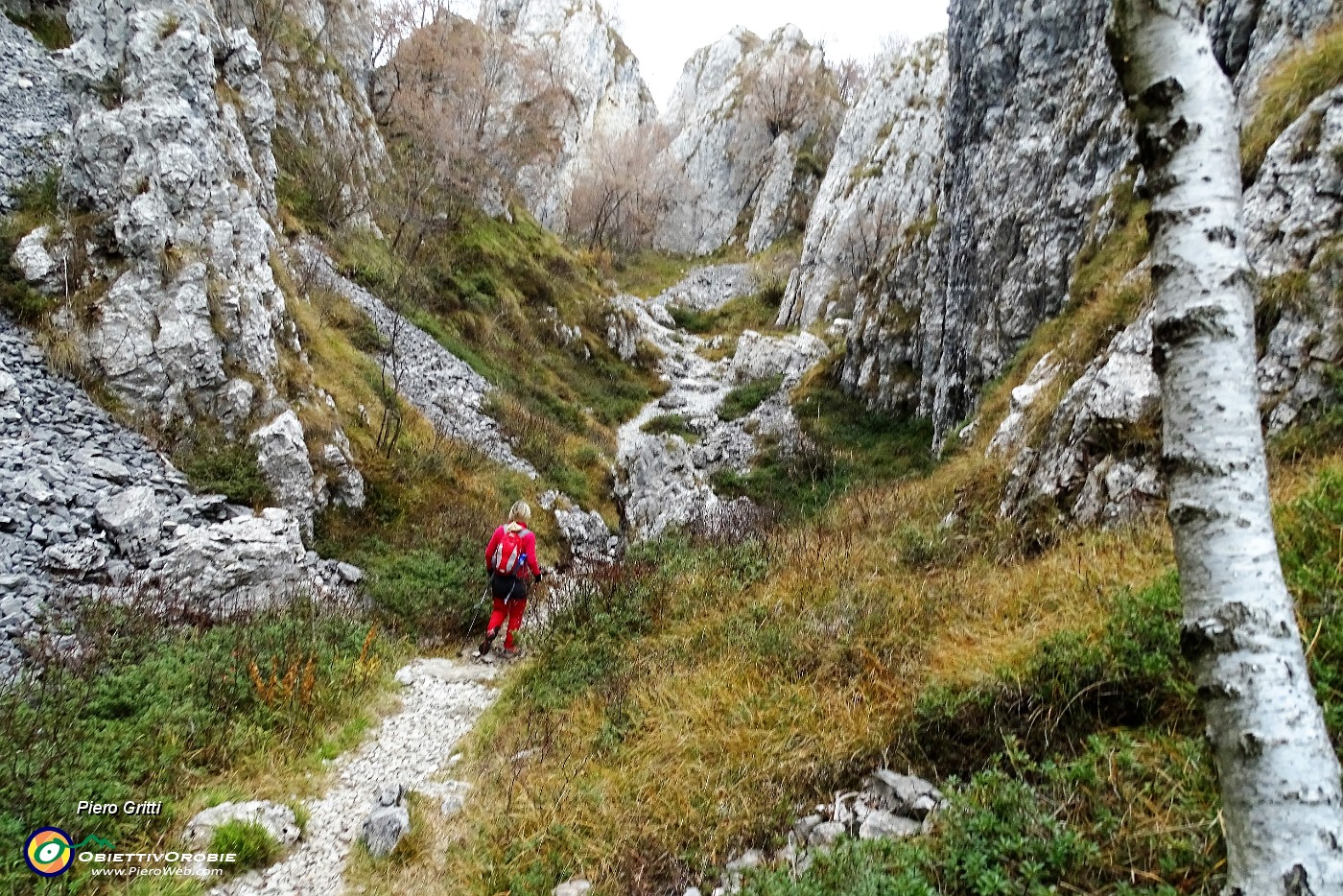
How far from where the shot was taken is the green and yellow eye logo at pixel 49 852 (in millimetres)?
4461

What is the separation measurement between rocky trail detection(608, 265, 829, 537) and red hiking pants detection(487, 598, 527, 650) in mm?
3900

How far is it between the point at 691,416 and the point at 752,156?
45636 millimetres

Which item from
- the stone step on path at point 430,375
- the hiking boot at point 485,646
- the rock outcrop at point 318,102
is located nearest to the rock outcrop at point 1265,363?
the hiking boot at point 485,646

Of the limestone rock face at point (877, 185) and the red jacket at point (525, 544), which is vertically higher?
the limestone rock face at point (877, 185)

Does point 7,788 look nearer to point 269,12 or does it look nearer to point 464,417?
point 464,417

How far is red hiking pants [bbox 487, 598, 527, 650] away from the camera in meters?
9.86

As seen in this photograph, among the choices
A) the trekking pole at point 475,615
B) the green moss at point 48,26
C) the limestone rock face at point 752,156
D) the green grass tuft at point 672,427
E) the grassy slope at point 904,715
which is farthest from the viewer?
the limestone rock face at point 752,156

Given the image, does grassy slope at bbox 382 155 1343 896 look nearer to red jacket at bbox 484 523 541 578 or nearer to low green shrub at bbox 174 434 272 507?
red jacket at bbox 484 523 541 578

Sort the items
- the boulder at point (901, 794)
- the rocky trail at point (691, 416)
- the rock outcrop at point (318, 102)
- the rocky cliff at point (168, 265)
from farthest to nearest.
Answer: the rock outcrop at point (318, 102)
the rocky trail at point (691, 416)
the rocky cliff at point (168, 265)
the boulder at point (901, 794)

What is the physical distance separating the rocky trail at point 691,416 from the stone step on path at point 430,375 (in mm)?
3186

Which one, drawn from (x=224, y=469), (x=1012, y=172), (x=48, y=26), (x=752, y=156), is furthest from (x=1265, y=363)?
(x=752, y=156)

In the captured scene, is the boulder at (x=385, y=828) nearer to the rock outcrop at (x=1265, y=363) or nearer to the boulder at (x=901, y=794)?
the boulder at (x=901, y=794)

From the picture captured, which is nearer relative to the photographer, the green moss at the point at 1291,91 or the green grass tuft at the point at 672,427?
the green moss at the point at 1291,91

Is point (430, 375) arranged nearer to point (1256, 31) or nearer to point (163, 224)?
point (163, 224)
